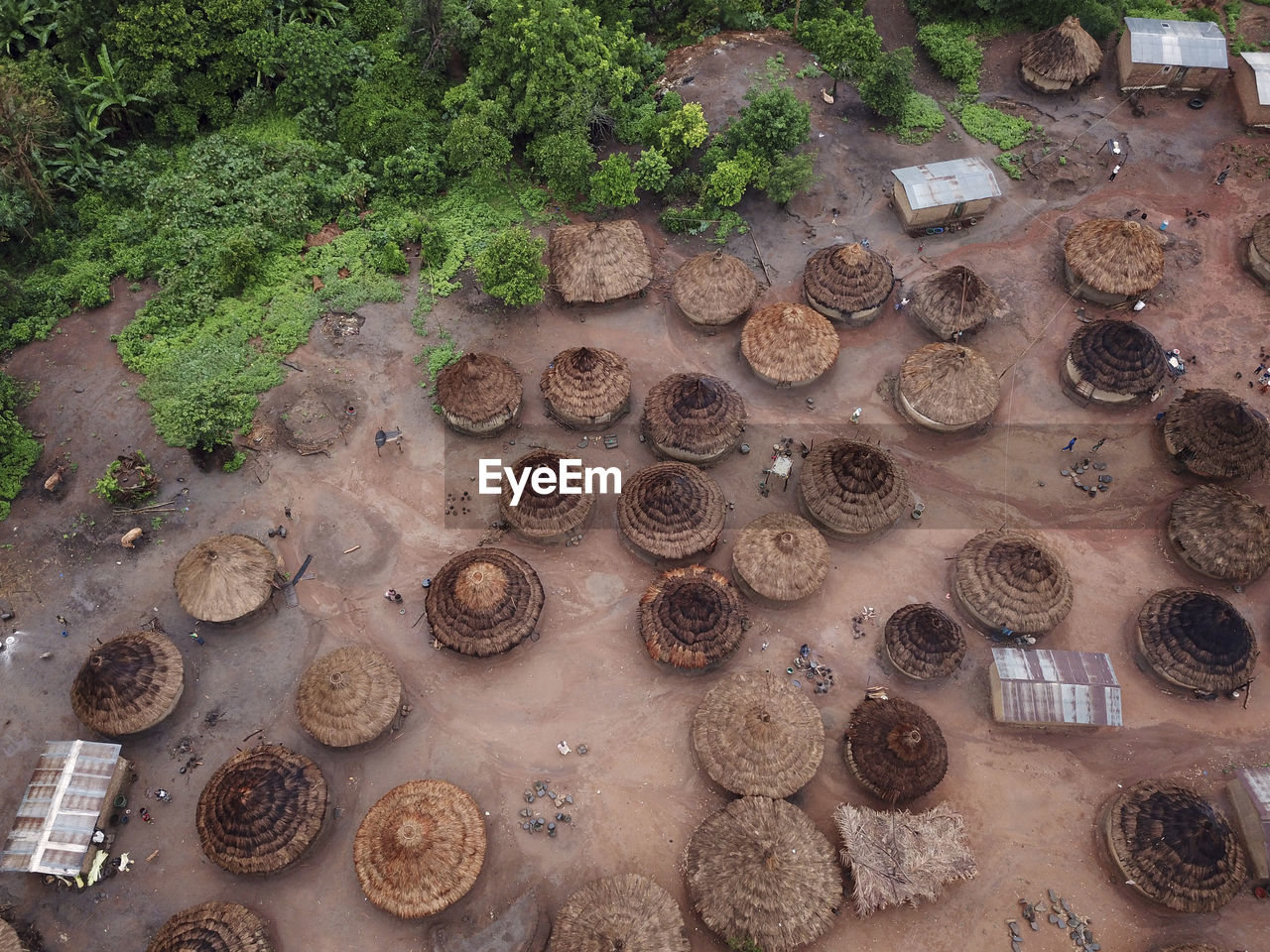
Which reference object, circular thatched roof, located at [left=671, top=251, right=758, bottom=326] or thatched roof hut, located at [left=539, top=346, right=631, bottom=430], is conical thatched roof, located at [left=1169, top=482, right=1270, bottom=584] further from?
thatched roof hut, located at [left=539, top=346, right=631, bottom=430]

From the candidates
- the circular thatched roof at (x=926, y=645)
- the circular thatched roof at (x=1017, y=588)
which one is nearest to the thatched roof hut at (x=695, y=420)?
the circular thatched roof at (x=926, y=645)

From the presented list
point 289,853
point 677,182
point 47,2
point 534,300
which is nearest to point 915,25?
point 677,182

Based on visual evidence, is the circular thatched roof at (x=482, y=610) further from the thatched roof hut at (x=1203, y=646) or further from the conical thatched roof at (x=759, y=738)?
the thatched roof hut at (x=1203, y=646)

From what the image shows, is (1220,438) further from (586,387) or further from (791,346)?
(586,387)

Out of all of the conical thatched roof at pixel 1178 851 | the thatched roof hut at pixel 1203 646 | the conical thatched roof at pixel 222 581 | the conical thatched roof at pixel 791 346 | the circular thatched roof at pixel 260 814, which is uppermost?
the conical thatched roof at pixel 791 346

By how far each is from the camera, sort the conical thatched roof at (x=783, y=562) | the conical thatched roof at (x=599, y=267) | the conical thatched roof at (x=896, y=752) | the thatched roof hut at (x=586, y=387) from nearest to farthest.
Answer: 1. the conical thatched roof at (x=896, y=752)
2. the conical thatched roof at (x=783, y=562)
3. the thatched roof hut at (x=586, y=387)
4. the conical thatched roof at (x=599, y=267)

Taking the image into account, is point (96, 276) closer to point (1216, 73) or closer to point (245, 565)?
point (245, 565)

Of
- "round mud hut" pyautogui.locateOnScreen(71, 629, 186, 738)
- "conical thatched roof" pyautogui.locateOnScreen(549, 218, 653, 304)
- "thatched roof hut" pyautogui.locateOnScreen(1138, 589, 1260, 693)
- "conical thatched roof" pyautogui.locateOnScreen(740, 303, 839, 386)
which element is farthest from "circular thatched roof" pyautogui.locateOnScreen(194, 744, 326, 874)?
"thatched roof hut" pyautogui.locateOnScreen(1138, 589, 1260, 693)

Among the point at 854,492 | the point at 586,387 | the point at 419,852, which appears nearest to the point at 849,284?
the point at 854,492
